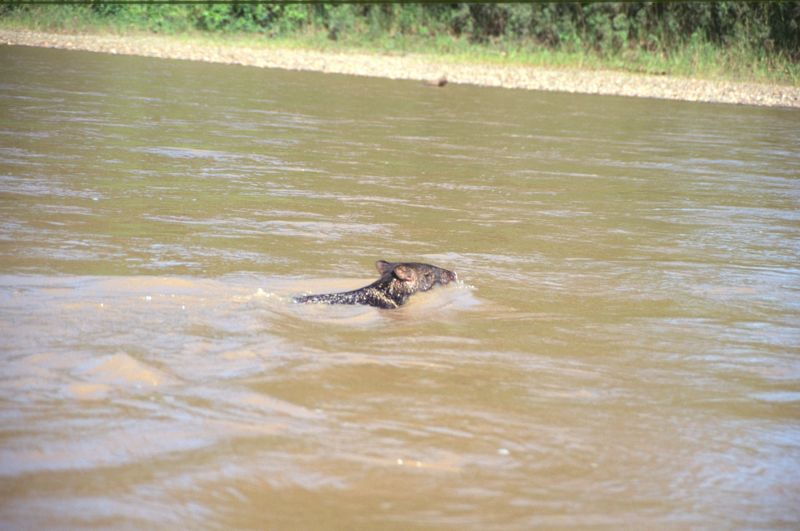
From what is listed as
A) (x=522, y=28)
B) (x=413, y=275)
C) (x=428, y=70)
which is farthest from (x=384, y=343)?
(x=522, y=28)

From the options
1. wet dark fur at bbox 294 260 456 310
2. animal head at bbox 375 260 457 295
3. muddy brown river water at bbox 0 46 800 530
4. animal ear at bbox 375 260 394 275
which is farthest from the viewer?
animal ear at bbox 375 260 394 275

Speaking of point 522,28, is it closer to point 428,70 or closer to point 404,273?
point 428,70

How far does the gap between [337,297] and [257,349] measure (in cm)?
109

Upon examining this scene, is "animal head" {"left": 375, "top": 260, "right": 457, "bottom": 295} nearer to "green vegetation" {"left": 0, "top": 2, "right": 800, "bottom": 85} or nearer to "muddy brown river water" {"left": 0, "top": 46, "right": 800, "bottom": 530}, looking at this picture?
"muddy brown river water" {"left": 0, "top": 46, "right": 800, "bottom": 530}

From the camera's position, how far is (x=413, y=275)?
6.25m

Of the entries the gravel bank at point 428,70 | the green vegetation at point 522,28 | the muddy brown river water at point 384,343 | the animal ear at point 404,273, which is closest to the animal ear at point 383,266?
the animal ear at point 404,273

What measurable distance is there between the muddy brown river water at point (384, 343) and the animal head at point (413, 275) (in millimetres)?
96

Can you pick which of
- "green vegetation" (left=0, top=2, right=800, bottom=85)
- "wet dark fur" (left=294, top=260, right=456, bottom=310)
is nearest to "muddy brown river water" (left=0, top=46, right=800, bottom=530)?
"wet dark fur" (left=294, top=260, right=456, bottom=310)

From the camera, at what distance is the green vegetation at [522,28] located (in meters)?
25.3

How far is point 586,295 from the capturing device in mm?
6516

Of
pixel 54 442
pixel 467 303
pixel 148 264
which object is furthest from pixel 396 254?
pixel 54 442

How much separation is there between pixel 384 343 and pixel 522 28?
80.5ft

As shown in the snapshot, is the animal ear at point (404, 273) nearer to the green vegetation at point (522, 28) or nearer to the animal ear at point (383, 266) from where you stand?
the animal ear at point (383, 266)

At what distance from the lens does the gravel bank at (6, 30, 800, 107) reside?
73.2 feet
